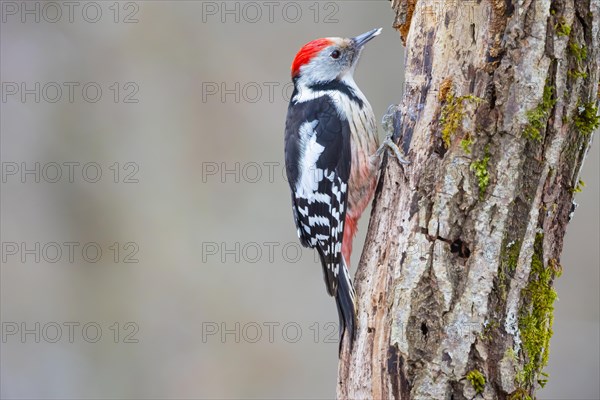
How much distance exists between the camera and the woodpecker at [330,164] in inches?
136

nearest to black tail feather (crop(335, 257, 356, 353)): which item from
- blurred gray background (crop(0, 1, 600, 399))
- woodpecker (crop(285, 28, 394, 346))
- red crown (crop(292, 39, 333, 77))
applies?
woodpecker (crop(285, 28, 394, 346))

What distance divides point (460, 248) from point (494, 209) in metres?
0.18

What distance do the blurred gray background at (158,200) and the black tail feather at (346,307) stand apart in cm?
314

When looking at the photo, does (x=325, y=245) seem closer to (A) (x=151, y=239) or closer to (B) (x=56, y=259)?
(A) (x=151, y=239)

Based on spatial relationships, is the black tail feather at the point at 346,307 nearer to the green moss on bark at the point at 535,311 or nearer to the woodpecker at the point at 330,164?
the woodpecker at the point at 330,164

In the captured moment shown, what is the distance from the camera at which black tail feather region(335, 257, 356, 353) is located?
277 cm

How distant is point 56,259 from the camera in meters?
6.42

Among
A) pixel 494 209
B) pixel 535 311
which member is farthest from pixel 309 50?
pixel 535 311

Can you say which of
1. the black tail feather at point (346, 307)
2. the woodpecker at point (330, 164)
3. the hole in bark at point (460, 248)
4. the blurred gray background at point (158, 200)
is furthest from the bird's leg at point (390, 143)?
the blurred gray background at point (158, 200)

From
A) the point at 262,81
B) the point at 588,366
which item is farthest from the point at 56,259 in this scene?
the point at 588,366

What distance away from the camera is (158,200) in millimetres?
6477

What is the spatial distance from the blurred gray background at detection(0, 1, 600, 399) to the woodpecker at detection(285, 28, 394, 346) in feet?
8.28

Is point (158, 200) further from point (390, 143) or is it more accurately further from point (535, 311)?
point (535, 311)

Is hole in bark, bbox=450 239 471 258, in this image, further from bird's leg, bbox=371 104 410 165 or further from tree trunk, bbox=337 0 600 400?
bird's leg, bbox=371 104 410 165
